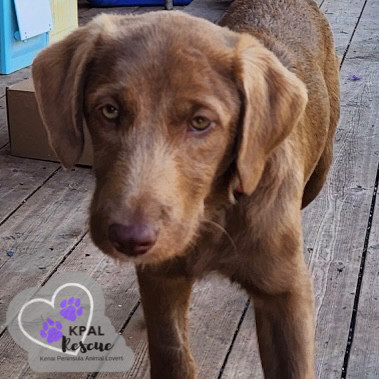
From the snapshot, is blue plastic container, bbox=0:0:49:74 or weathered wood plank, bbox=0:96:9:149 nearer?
weathered wood plank, bbox=0:96:9:149

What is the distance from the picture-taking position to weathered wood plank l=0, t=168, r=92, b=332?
3.32m

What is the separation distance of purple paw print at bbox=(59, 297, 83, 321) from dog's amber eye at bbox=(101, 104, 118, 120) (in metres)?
1.16

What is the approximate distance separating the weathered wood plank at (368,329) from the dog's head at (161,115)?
86cm

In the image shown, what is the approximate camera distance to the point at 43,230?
12.0 feet

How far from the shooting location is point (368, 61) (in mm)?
5711

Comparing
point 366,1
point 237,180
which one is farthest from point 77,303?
point 366,1

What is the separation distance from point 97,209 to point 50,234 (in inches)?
61.5

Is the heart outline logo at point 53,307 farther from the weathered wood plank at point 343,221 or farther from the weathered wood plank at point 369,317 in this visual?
the weathered wood plank at point 369,317

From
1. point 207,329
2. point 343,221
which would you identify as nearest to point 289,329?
point 207,329

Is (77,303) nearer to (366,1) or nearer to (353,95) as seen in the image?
(353,95)

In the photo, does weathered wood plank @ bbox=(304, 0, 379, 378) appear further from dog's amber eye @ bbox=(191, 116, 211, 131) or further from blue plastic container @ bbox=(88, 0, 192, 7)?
blue plastic container @ bbox=(88, 0, 192, 7)

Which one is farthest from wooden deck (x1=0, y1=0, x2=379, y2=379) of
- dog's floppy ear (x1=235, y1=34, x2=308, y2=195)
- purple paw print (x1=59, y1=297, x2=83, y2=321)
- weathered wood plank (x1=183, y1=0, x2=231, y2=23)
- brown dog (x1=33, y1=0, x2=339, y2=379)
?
weathered wood plank (x1=183, y1=0, x2=231, y2=23)

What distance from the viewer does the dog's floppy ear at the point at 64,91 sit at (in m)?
2.25

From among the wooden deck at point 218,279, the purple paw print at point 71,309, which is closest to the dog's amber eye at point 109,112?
the wooden deck at point 218,279
